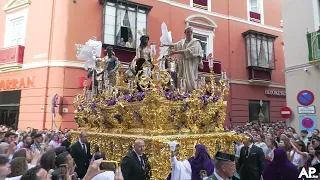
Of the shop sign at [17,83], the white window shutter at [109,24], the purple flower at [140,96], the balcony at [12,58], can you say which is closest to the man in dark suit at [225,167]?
the purple flower at [140,96]

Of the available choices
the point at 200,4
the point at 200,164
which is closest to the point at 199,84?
the point at 200,164

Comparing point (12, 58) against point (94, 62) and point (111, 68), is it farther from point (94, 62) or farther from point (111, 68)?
point (111, 68)

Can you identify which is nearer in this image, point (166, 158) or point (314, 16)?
point (166, 158)

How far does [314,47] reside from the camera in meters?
11.6

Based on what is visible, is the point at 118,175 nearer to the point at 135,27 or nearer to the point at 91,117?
the point at 91,117

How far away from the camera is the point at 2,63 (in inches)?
588

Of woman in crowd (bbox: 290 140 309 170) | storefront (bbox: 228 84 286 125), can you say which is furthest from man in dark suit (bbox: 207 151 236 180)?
storefront (bbox: 228 84 286 125)

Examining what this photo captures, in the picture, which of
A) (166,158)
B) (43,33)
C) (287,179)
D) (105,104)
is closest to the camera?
(287,179)

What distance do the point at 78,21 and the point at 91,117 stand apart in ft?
22.4

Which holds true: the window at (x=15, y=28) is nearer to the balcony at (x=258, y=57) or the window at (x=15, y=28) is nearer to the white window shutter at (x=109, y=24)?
the white window shutter at (x=109, y=24)

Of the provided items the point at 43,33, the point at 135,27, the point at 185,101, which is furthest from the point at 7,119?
the point at 185,101

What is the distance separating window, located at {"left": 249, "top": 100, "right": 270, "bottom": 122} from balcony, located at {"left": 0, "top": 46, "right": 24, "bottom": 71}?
14252 millimetres

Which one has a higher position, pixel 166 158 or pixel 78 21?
pixel 78 21

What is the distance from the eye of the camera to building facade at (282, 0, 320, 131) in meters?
11.7
